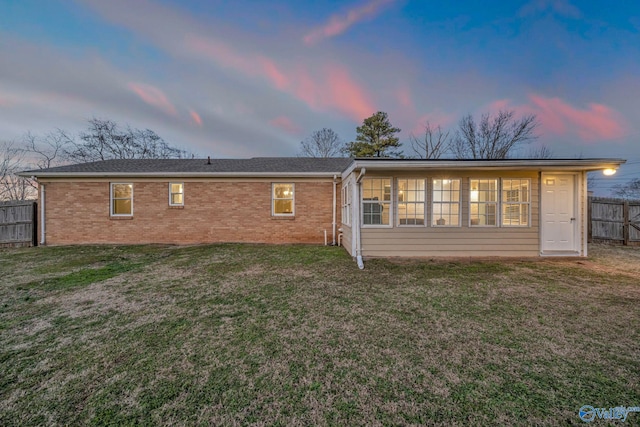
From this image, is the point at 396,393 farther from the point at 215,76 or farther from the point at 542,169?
the point at 215,76

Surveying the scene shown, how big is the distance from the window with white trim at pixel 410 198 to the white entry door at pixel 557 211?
364 cm

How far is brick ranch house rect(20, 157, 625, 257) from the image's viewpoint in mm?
7520

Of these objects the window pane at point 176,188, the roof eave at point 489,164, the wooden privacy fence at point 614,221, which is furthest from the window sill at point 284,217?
the wooden privacy fence at point 614,221

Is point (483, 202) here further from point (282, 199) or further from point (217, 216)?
point (217, 216)

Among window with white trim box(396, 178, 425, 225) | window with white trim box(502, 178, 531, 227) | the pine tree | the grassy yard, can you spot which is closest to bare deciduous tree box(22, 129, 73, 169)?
the grassy yard

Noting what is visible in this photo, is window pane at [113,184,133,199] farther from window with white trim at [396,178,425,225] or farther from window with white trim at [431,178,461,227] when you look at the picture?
window with white trim at [431,178,461,227]

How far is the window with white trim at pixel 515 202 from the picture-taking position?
24.8 feet

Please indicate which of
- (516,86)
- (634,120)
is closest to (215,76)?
(516,86)

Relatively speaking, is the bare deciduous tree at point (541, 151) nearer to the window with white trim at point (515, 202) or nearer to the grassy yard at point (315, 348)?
the window with white trim at point (515, 202)

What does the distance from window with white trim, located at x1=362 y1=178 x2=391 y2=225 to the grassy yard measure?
7.60 ft

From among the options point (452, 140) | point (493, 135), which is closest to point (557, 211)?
point (452, 140)

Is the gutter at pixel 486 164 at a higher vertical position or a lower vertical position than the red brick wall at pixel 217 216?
higher

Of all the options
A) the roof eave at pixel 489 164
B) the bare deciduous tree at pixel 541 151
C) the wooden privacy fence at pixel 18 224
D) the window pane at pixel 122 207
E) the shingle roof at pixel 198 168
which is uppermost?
the bare deciduous tree at pixel 541 151

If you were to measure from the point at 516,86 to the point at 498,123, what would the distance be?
7.56 metres
